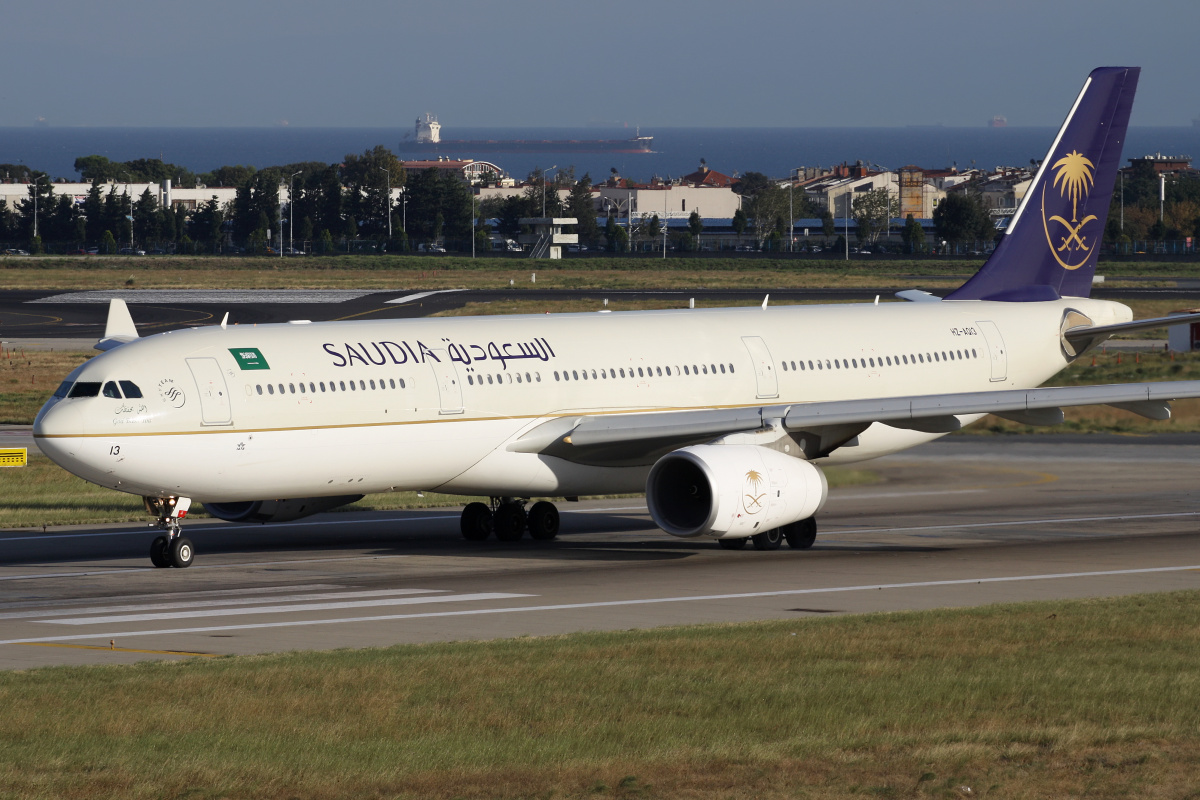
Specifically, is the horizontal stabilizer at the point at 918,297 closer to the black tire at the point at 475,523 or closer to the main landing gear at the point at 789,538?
the main landing gear at the point at 789,538

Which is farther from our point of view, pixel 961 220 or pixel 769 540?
pixel 961 220

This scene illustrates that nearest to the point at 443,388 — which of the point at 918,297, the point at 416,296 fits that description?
the point at 918,297

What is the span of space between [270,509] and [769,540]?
31.7ft

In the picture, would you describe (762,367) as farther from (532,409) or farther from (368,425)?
(368,425)

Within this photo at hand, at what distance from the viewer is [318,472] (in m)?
28.7

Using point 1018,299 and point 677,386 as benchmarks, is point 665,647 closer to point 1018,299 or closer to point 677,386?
point 677,386

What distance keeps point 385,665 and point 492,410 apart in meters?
11.9

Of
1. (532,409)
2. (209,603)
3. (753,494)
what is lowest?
(209,603)

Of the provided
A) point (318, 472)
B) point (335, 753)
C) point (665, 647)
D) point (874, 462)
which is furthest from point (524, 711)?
point (874, 462)

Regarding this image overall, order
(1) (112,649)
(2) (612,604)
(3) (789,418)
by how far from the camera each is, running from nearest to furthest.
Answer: (1) (112,649) < (2) (612,604) < (3) (789,418)

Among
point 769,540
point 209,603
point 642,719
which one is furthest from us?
point 769,540

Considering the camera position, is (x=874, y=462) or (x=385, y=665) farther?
(x=874, y=462)

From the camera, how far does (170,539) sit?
1148 inches

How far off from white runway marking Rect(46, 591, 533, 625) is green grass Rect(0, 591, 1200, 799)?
168 inches
